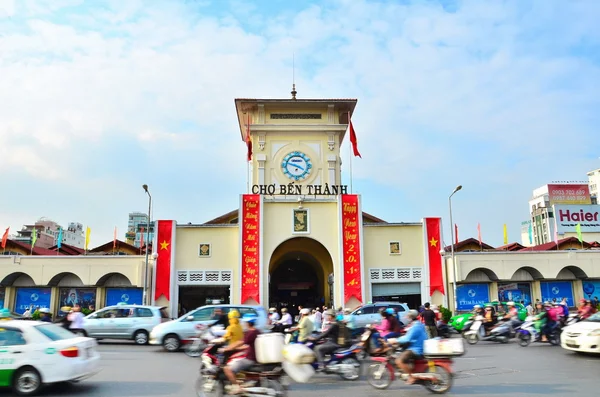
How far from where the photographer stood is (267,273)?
27.5 metres

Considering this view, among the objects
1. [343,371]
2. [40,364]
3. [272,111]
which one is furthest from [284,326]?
[272,111]

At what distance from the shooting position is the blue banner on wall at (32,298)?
28.3 metres

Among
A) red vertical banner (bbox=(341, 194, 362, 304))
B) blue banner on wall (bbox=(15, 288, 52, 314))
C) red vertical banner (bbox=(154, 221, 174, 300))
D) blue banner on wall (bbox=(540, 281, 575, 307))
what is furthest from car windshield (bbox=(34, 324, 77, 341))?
blue banner on wall (bbox=(540, 281, 575, 307))

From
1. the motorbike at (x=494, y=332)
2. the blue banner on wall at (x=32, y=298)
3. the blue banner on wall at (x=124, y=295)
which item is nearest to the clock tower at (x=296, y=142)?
the blue banner on wall at (x=124, y=295)

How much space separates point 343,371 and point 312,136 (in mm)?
23691

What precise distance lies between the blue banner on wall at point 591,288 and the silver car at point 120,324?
946 inches

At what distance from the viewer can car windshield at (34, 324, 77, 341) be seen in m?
9.46

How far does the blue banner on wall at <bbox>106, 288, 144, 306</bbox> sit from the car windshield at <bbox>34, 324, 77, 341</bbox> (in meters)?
19.1

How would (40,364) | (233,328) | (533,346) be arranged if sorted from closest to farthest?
(40,364) → (233,328) → (533,346)

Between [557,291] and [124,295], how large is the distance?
24.1 metres

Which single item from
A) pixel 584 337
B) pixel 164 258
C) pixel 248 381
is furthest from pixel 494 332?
pixel 164 258

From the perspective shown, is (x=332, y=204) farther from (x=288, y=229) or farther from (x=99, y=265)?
(x=99, y=265)

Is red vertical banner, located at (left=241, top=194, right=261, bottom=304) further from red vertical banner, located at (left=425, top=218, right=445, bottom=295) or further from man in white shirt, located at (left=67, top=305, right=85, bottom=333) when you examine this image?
→ man in white shirt, located at (left=67, top=305, right=85, bottom=333)

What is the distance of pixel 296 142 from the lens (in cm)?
3347
